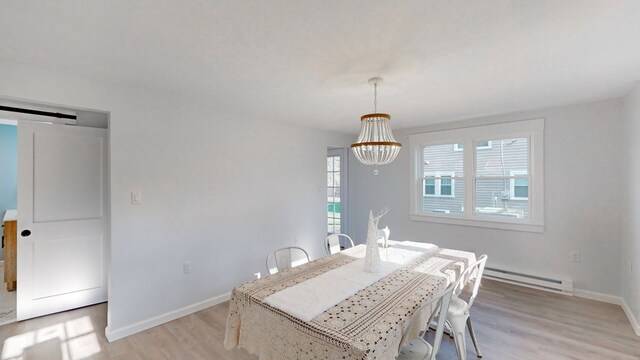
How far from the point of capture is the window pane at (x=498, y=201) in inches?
145

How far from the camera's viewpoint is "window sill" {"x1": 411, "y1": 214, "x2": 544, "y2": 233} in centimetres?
355

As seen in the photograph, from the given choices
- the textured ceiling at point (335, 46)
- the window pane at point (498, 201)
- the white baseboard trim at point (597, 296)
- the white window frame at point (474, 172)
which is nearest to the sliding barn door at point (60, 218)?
the textured ceiling at point (335, 46)

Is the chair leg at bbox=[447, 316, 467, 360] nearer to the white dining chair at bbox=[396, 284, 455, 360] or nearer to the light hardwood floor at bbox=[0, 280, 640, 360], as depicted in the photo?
the light hardwood floor at bbox=[0, 280, 640, 360]

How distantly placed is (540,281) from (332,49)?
3.78m

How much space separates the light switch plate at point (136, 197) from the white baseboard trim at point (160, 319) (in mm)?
1117

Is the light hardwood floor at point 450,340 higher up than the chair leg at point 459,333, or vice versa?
the chair leg at point 459,333

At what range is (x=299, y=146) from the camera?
4219mm

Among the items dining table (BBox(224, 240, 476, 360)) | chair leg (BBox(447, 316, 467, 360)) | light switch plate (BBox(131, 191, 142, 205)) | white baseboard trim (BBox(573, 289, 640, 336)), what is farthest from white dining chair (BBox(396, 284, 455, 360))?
light switch plate (BBox(131, 191, 142, 205))

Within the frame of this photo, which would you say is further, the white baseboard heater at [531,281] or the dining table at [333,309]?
the white baseboard heater at [531,281]

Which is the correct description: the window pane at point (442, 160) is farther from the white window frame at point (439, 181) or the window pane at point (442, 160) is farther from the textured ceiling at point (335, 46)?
the textured ceiling at point (335, 46)

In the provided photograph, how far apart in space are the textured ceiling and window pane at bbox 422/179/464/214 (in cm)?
167

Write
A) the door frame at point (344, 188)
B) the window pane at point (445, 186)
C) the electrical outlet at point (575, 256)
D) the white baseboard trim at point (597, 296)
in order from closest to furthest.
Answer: the white baseboard trim at point (597, 296) → the electrical outlet at point (575, 256) → the window pane at point (445, 186) → the door frame at point (344, 188)

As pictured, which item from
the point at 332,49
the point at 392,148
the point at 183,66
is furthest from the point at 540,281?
the point at 183,66

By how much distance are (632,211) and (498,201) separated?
1.28 meters
